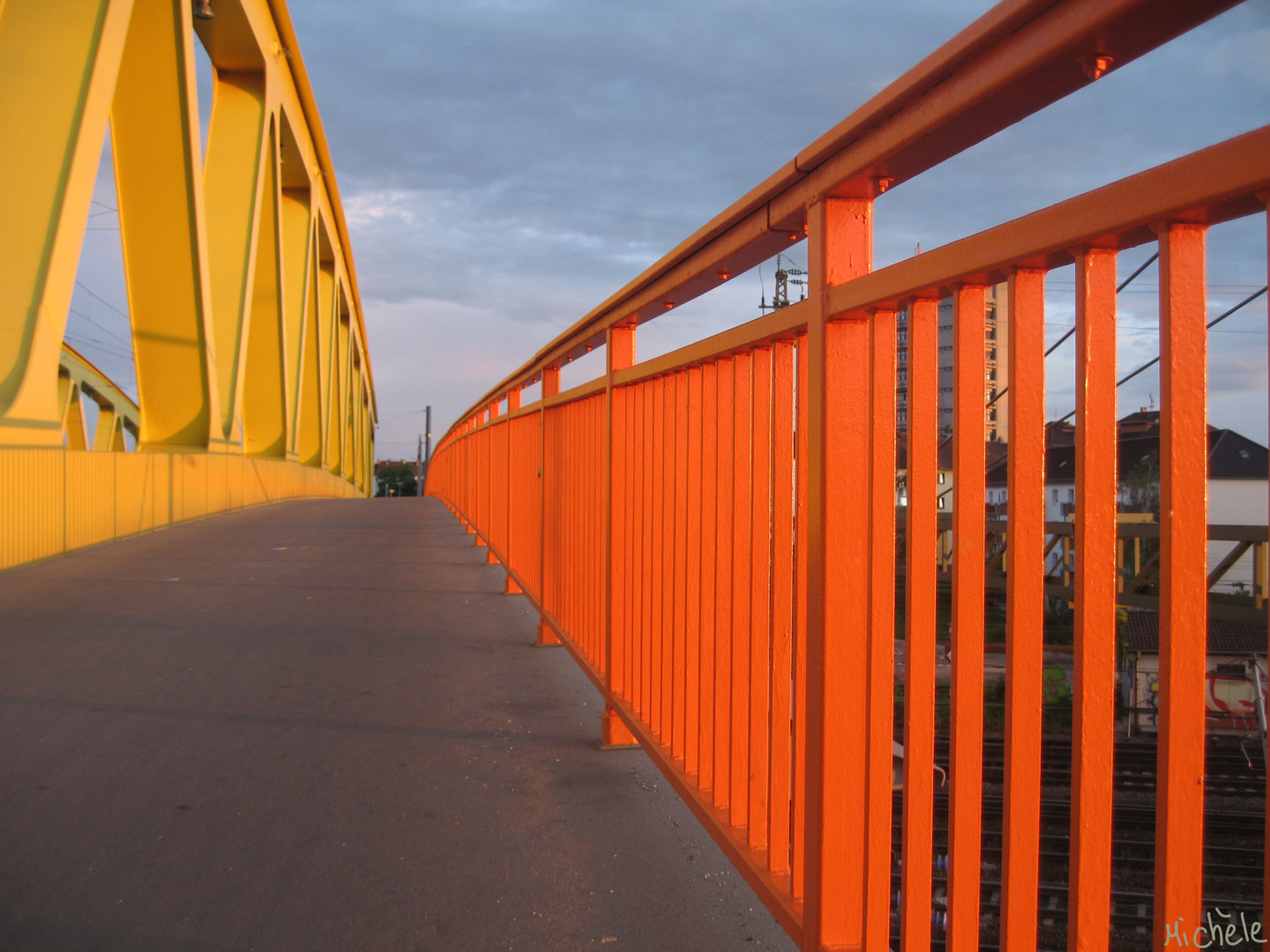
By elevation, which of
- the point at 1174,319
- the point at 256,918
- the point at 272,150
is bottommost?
the point at 256,918

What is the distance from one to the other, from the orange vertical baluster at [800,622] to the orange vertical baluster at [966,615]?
36 cm

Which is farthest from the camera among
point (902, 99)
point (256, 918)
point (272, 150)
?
point (272, 150)

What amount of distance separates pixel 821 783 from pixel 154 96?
1653cm

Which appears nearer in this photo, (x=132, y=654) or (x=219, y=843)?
(x=219, y=843)

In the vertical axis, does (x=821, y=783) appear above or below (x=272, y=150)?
below

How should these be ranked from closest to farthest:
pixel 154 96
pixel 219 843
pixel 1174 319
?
pixel 1174 319 → pixel 219 843 → pixel 154 96

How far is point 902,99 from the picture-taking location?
1338 mm

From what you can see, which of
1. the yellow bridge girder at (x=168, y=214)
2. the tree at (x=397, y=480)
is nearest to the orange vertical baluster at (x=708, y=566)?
the yellow bridge girder at (x=168, y=214)

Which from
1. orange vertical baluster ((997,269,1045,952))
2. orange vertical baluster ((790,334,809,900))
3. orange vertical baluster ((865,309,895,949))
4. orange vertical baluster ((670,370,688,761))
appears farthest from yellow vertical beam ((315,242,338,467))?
orange vertical baluster ((997,269,1045,952))

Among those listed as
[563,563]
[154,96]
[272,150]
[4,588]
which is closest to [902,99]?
[563,563]

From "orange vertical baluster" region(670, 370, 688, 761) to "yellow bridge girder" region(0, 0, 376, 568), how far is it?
25.9 ft

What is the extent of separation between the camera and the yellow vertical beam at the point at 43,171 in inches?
367

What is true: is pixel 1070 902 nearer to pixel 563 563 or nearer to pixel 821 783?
pixel 821 783

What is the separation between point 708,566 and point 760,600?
0.39 meters
